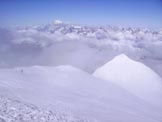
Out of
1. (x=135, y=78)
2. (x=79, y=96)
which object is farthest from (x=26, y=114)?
(x=135, y=78)

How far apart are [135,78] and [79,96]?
10.8 meters

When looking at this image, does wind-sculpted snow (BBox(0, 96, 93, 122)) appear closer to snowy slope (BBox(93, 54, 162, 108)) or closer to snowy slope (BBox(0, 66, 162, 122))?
snowy slope (BBox(0, 66, 162, 122))

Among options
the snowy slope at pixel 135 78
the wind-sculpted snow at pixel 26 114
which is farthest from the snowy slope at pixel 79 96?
the snowy slope at pixel 135 78

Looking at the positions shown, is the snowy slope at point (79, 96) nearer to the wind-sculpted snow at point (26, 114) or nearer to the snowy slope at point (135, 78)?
the wind-sculpted snow at point (26, 114)

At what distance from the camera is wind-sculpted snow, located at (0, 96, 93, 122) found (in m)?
8.20

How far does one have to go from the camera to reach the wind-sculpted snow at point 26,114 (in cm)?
820

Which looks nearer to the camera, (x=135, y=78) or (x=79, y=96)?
(x=79, y=96)

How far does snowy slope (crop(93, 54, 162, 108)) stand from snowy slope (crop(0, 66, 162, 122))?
3.04m

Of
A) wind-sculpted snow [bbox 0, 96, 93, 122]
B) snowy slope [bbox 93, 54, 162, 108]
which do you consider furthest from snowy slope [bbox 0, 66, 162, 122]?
snowy slope [bbox 93, 54, 162, 108]

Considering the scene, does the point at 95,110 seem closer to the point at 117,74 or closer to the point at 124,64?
the point at 117,74

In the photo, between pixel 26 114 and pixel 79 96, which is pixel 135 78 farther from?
pixel 26 114

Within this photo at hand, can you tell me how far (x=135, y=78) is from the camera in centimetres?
2370

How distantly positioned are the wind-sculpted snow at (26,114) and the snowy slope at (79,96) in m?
1.07

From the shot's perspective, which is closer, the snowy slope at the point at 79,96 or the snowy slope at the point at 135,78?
the snowy slope at the point at 79,96
